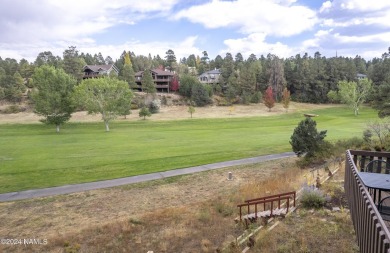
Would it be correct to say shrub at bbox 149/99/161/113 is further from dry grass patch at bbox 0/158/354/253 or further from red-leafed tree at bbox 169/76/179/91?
dry grass patch at bbox 0/158/354/253

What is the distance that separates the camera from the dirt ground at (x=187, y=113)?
208 ft

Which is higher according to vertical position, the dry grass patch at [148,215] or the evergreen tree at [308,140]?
the evergreen tree at [308,140]

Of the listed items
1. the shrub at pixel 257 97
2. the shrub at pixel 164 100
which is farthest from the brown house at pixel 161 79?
the shrub at pixel 257 97

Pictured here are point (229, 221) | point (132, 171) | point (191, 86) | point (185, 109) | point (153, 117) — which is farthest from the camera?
point (191, 86)

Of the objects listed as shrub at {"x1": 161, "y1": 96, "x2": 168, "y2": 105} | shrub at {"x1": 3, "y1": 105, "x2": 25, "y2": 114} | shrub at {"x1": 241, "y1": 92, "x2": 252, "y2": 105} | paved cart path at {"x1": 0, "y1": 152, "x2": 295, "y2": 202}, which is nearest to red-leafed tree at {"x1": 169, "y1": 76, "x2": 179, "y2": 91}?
A: shrub at {"x1": 161, "y1": 96, "x2": 168, "y2": 105}

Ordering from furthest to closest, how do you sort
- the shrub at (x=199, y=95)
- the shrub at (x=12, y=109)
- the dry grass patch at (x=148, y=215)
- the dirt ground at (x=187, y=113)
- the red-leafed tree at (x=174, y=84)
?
the red-leafed tree at (x=174, y=84) → the shrub at (x=199, y=95) → the shrub at (x=12, y=109) → the dirt ground at (x=187, y=113) → the dry grass patch at (x=148, y=215)

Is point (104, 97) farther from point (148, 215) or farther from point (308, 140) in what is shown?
point (148, 215)

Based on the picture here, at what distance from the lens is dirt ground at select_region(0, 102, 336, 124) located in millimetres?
63438

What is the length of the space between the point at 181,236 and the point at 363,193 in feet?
25.7

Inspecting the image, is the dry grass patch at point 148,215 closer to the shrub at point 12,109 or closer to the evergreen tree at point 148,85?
the shrub at point 12,109

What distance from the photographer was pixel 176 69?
112 metres

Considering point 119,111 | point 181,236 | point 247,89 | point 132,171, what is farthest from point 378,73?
point 181,236

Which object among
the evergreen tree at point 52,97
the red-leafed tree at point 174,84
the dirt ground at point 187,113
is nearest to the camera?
the evergreen tree at point 52,97

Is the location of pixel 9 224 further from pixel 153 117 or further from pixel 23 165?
pixel 153 117
